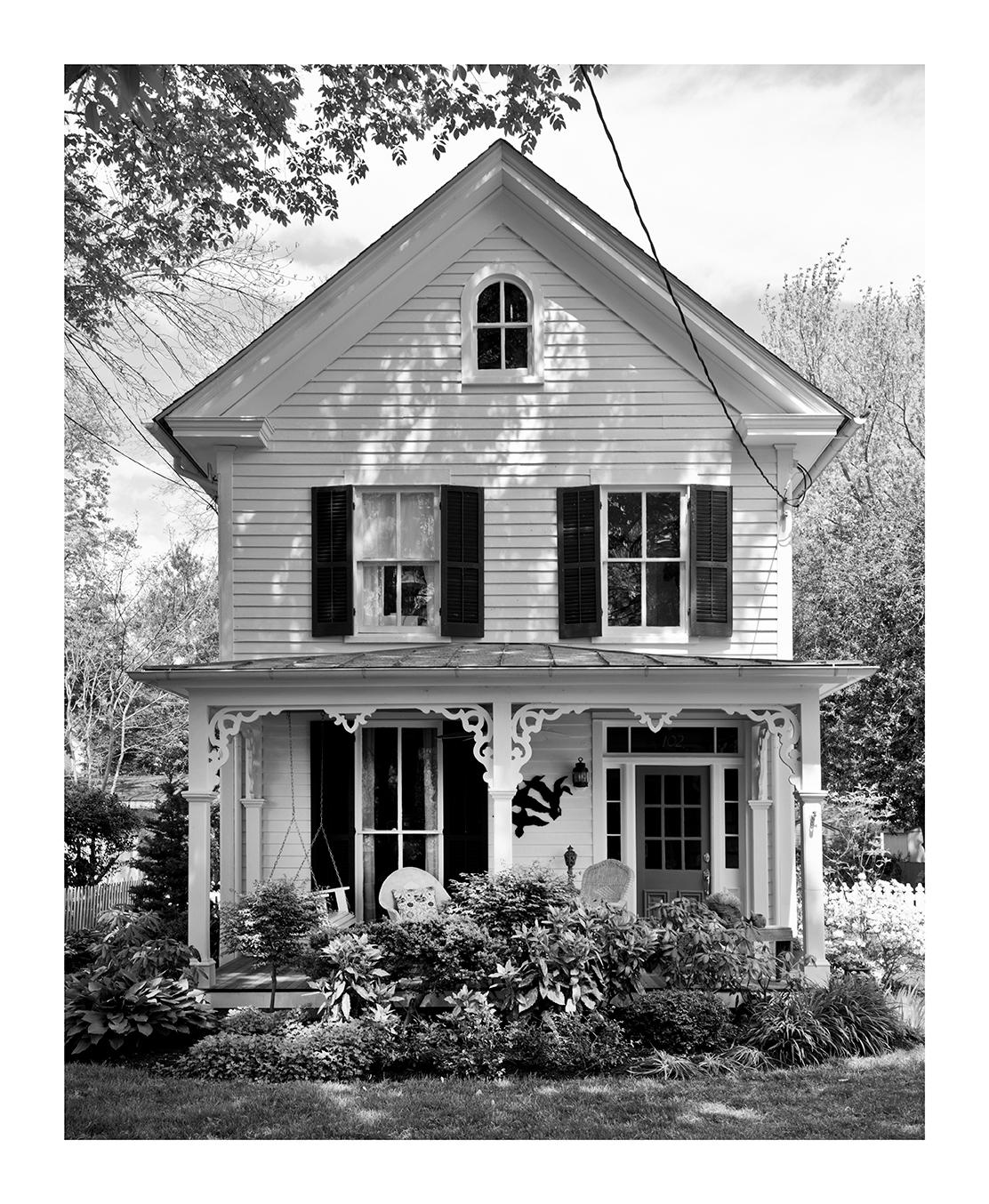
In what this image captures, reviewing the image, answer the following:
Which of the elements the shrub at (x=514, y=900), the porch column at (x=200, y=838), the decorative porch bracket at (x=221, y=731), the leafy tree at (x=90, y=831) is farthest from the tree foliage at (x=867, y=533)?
the porch column at (x=200, y=838)

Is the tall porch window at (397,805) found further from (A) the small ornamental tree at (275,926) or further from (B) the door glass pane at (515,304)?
(B) the door glass pane at (515,304)

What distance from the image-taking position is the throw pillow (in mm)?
9742

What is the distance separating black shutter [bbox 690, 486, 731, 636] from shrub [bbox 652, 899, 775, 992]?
3.05m

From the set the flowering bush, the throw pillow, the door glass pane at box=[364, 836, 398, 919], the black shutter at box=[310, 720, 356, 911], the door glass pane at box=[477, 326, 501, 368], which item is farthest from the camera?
the door glass pane at box=[477, 326, 501, 368]

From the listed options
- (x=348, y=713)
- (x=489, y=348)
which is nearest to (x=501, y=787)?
(x=348, y=713)

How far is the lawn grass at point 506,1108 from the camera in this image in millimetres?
7414

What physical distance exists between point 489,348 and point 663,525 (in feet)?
→ 8.05

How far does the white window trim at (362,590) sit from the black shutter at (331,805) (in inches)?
39.1

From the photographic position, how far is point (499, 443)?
12031mm

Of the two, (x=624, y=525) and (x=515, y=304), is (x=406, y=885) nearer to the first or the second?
(x=624, y=525)

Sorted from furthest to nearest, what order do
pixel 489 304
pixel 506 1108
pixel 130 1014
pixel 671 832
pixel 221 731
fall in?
pixel 671 832 < pixel 489 304 < pixel 221 731 < pixel 130 1014 < pixel 506 1108

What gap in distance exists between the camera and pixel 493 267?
1206 centimetres

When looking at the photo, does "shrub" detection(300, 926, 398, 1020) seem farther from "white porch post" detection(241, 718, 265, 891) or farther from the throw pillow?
"white porch post" detection(241, 718, 265, 891)

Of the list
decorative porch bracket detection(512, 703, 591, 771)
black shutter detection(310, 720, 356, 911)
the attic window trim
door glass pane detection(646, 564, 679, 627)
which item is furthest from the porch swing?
the attic window trim
